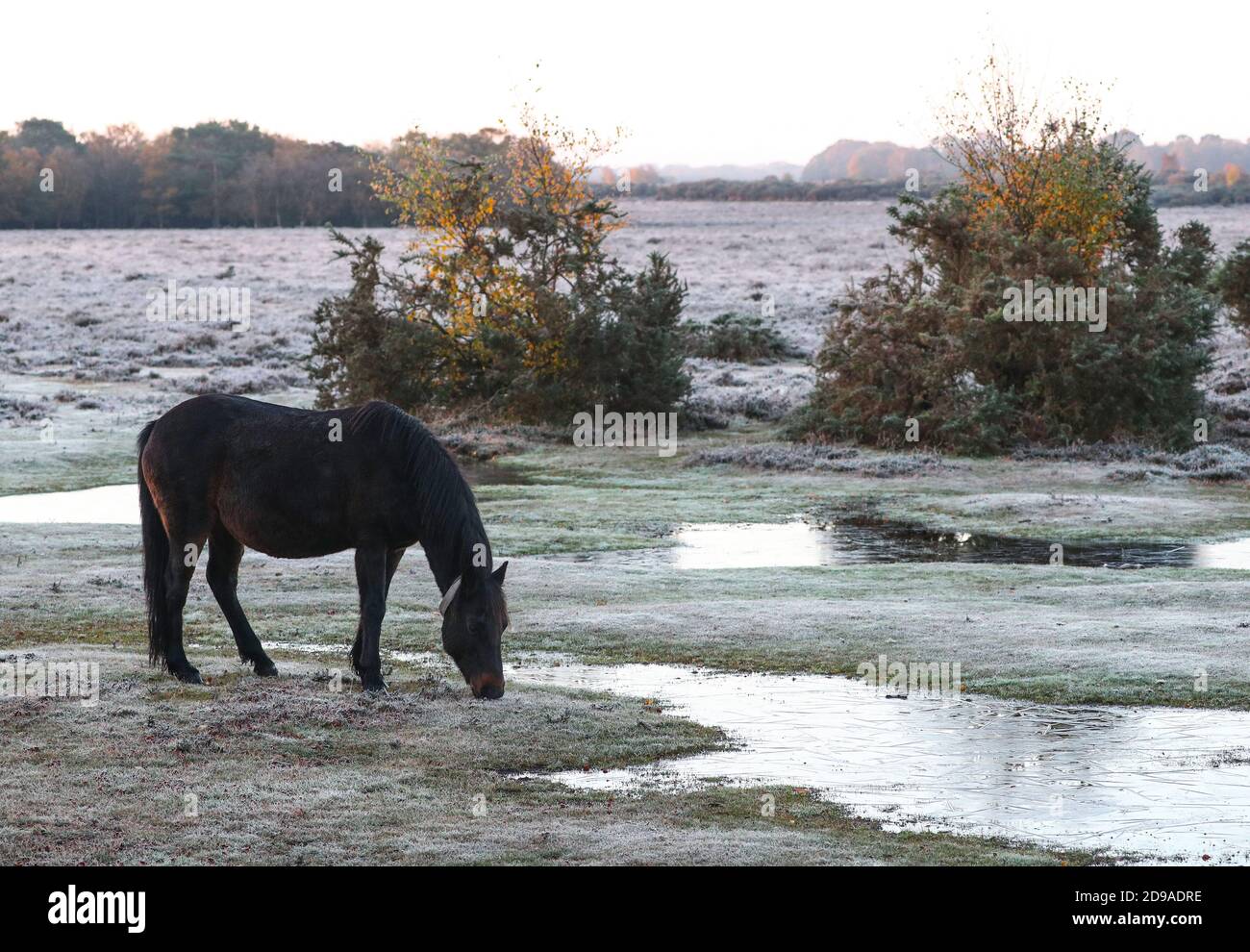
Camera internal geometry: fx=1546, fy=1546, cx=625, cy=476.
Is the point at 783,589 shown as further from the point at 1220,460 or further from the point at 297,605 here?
the point at 1220,460

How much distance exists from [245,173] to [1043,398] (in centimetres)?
10207

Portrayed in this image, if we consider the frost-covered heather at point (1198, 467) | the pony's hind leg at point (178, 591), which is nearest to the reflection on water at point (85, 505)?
the pony's hind leg at point (178, 591)

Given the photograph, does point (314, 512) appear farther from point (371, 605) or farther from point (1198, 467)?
point (1198, 467)

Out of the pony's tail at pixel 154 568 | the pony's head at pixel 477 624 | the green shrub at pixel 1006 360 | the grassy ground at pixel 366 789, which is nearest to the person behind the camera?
the grassy ground at pixel 366 789

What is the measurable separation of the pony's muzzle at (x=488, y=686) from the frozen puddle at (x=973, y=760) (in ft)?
5.12

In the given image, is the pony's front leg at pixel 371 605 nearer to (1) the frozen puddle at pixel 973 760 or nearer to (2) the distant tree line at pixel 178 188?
(1) the frozen puddle at pixel 973 760

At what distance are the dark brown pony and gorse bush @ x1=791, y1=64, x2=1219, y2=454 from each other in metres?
21.3

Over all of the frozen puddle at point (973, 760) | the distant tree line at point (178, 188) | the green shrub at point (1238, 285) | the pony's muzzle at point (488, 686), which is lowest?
the frozen puddle at point (973, 760)

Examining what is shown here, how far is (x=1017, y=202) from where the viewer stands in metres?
35.1

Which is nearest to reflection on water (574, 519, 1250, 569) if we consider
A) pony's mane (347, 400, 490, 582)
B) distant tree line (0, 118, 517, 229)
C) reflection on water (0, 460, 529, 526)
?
reflection on water (0, 460, 529, 526)

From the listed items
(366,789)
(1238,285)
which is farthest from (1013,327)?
(366,789)

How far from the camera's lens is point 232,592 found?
12445 millimetres

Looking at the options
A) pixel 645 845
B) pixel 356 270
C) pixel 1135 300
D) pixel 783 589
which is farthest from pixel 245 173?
pixel 645 845

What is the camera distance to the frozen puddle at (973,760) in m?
9.42
